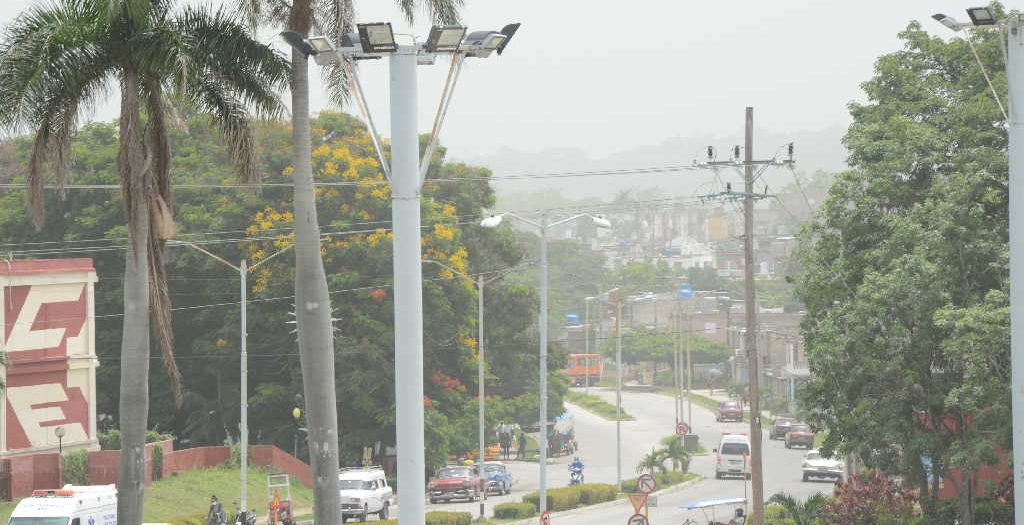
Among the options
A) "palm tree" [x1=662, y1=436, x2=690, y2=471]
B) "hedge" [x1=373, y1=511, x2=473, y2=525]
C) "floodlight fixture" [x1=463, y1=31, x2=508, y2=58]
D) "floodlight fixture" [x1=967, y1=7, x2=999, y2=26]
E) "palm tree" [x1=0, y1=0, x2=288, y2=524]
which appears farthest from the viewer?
"palm tree" [x1=662, y1=436, x2=690, y2=471]

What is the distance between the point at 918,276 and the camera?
30.6 metres

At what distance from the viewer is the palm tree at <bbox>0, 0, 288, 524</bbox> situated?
22922 mm

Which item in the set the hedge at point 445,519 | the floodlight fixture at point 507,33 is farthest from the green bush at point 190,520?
the floodlight fixture at point 507,33

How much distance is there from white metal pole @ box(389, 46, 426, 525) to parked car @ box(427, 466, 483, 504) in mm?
40247

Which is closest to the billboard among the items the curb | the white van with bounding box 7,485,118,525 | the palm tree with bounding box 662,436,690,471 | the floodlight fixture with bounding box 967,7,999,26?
the white van with bounding box 7,485,118,525

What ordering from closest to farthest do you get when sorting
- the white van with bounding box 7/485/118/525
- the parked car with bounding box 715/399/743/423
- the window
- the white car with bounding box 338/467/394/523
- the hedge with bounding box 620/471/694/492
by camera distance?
the white van with bounding box 7/485/118/525 < the white car with bounding box 338/467/394/523 < the hedge with bounding box 620/471/694/492 < the window < the parked car with bounding box 715/399/743/423

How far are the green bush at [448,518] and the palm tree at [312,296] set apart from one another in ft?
61.0

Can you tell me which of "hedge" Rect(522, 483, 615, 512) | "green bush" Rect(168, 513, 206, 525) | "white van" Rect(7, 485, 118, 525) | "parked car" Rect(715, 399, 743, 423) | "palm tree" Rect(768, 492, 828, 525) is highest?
"white van" Rect(7, 485, 118, 525)

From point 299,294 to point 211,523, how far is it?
1916 centimetres

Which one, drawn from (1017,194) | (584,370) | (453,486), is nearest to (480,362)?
(453,486)

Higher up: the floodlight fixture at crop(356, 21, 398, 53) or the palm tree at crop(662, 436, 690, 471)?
the floodlight fixture at crop(356, 21, 398, 53)

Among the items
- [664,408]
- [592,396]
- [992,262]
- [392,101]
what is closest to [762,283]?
[592,396]

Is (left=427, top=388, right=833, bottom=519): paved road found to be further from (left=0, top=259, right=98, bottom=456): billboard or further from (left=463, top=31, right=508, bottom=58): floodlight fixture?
(left=463, top=31, right=508, bottom=58): floodlight fixture

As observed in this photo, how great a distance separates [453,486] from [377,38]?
4241 centimetres
